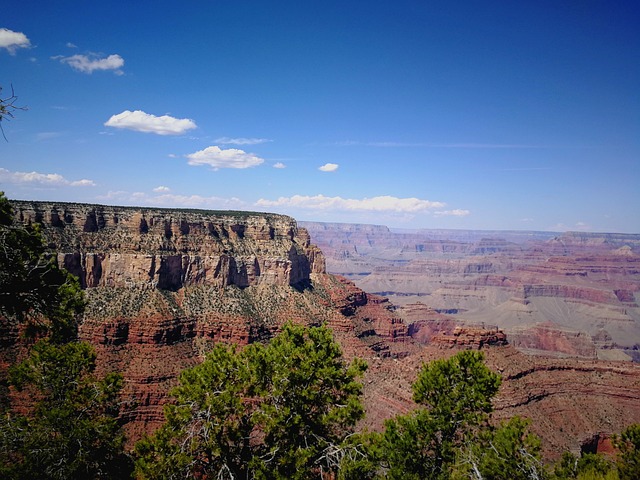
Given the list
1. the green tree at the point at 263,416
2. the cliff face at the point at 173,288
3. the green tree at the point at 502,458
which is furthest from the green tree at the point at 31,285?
the cliff face at the point at 173,288

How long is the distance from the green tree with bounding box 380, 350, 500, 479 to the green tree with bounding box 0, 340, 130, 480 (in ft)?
48.6

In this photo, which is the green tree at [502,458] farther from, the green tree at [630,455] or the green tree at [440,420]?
the green tree at [630,455]

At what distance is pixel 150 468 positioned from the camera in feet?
61.7

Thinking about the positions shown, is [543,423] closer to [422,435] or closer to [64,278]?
[422,435]

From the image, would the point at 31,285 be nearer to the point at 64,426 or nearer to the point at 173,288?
the point at 64,426

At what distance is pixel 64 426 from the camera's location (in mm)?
19953

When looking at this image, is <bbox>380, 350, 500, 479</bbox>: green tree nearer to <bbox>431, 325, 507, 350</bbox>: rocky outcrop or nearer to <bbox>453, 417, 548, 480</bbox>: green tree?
<bbox>453, 417, 548, 480</bbox>: green tree

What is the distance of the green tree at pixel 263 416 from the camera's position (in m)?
19.5

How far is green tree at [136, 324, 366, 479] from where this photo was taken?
63.9ft

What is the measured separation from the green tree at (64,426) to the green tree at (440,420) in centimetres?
1481

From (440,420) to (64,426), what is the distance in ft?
66.7

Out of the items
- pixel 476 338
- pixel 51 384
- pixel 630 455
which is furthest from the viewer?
pixel 476 338

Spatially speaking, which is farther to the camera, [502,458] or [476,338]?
[476,338]

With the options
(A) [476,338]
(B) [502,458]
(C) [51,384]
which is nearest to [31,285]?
(C) [51,384]
